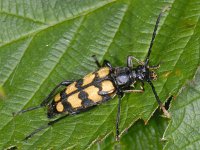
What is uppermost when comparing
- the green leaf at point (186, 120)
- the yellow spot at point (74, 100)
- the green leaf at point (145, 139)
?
the yellow spot at point (74, 100)

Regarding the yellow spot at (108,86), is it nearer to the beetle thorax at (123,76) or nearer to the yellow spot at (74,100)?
the beetle thorax at (123,76)

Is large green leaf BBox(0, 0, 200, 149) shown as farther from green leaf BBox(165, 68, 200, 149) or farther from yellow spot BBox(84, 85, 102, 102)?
green leaf BBox(165, 68, 200, 149)

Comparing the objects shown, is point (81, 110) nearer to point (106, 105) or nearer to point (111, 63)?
point (106, 105)

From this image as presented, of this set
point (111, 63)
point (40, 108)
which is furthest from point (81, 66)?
point (40, 108)

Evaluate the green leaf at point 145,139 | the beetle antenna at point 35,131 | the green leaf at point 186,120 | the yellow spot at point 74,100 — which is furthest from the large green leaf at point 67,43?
the green leaf at point 145,139

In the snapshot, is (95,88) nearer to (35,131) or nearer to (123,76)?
(123,76)

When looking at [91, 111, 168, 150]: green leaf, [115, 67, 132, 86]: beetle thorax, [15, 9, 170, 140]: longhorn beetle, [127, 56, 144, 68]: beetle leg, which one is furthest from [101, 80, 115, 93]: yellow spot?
[91, 111, 168, 150]: green leaf
